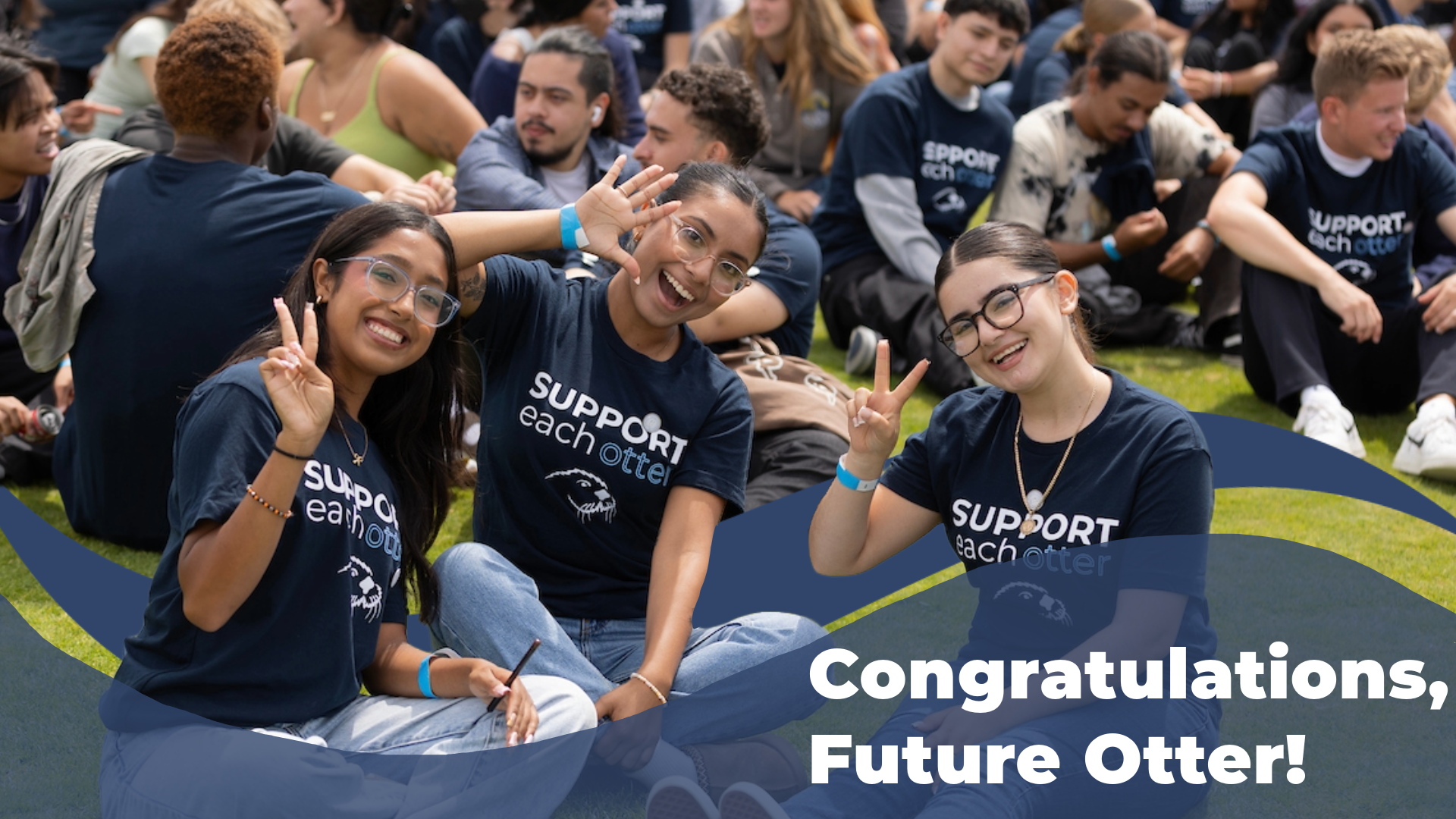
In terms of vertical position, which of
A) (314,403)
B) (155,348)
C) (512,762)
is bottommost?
(155,348)

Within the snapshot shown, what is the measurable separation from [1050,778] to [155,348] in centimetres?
260

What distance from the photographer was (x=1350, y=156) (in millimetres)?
5164

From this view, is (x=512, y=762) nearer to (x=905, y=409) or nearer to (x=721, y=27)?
(x=905, y=409)

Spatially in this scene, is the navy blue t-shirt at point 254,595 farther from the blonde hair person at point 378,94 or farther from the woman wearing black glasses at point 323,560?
the blonde hair person at point 378,94

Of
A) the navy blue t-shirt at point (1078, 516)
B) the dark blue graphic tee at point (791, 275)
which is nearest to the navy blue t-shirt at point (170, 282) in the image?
the dark blue graphic tee at point (791, 275)

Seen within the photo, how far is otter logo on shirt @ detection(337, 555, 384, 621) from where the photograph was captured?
95.3 inches

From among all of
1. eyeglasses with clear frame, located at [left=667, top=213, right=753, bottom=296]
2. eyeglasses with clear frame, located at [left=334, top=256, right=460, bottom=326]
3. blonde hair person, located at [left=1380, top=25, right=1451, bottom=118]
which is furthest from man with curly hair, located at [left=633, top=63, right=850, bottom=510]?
blonde hair person, located at [left=1380, top=25, right=1451, bottom=118]

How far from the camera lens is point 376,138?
521 centimetres

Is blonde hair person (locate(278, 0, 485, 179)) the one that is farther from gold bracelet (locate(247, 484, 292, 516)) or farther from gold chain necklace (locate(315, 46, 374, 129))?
gold bracelet (locate(247, 484, 292, 516))

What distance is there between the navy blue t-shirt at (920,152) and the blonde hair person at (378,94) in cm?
160

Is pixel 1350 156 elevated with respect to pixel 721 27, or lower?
elevated

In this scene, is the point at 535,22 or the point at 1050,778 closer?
the point at 1050,778

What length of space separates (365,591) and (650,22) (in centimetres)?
590

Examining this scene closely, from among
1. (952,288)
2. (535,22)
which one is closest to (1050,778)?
(952,288)
